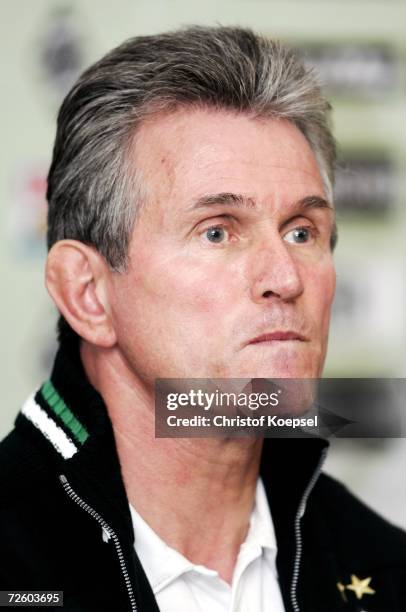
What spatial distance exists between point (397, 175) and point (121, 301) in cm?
149

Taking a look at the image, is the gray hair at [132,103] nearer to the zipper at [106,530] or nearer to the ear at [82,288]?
the ear at [82,288]

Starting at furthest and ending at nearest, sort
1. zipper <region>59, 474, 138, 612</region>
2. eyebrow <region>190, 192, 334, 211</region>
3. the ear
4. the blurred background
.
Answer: the blurred background
the ear
eyebrow <region>190, 192, 334, 211</region>
zipper <region>59, 474, 138, 612</region>

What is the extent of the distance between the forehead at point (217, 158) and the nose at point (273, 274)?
0.28 ft

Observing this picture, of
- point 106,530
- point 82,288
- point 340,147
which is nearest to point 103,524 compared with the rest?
point 106,530

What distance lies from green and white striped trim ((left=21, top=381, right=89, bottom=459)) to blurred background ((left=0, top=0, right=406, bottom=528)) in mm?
1095

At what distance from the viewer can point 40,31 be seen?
254 centimetres

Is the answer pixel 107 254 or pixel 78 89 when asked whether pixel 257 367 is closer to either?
pixel 107 254

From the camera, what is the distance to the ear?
1.49m

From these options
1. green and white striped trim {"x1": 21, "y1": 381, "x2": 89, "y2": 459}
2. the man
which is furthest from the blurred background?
green and white striped trim {"x1": 21, "y1": 381, "x2": 89, "y2": 459}

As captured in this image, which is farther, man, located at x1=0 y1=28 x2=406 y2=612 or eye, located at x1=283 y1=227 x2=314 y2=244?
eye, located at x1=283 y1=227 x2=314 y2=244

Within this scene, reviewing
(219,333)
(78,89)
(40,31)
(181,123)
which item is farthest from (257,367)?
(40,31)

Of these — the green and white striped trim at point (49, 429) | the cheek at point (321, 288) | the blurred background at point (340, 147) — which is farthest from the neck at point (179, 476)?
the blurred background at point (340, 147)

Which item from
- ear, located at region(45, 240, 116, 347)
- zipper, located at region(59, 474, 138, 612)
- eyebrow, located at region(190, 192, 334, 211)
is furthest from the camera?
ear, located at region(45, 240, 116, 347)

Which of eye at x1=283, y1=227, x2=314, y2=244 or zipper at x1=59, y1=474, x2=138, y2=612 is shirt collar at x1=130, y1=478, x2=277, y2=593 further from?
eye at x1=283, y1=227, x2=314, y2=244
